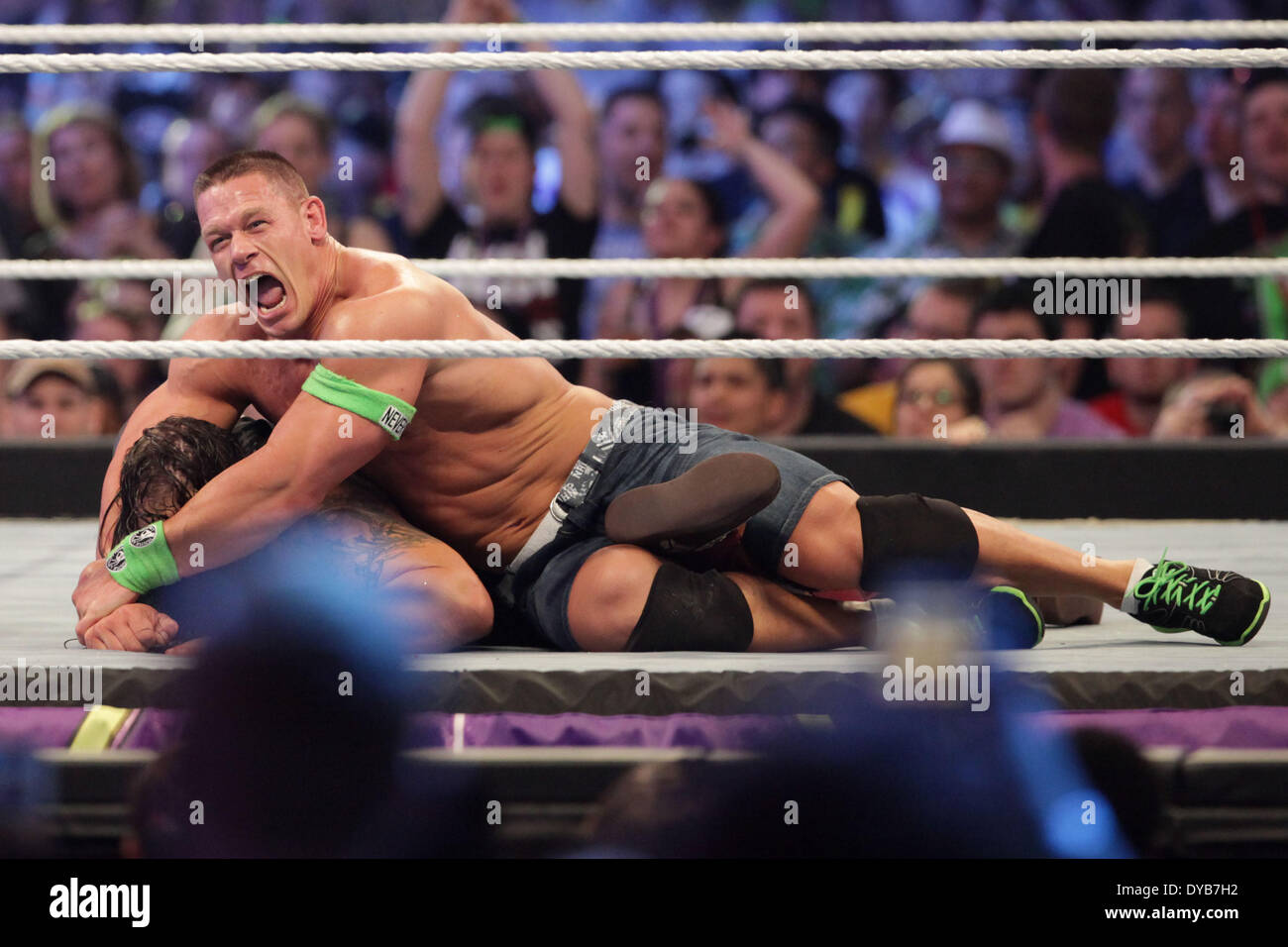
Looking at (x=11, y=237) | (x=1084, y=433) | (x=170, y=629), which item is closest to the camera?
(x=170, y=629)

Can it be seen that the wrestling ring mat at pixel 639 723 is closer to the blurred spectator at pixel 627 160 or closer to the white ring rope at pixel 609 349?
the white ring rope at pixel 609 349

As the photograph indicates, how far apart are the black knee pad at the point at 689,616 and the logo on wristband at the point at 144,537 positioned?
0.47m

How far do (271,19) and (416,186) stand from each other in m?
1.09

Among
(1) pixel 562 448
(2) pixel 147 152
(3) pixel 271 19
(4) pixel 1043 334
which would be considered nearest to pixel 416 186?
(2) pixel 147 152

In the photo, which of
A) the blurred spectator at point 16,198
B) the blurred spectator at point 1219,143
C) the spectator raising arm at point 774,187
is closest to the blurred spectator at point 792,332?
the spectator raising arm at point 774,187

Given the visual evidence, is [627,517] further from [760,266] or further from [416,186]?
[416,186]

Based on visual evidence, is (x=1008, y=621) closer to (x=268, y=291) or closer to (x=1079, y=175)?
(x=268, y=291)

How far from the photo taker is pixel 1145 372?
2.79 metres

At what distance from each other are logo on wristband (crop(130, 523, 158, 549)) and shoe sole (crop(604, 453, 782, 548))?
17.3 inches

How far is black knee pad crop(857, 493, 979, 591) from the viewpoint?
1.38 m

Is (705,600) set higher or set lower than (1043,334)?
lower

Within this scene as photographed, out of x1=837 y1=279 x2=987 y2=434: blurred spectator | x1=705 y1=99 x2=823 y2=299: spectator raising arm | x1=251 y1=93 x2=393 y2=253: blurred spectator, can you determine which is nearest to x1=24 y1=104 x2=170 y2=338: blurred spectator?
x1=251 y1=93 x2=393 y2=253: blurred spectator

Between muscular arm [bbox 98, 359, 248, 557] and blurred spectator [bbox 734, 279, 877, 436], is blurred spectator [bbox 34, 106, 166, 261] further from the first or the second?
muscular arm [bbox 98, 359, 248, 557]

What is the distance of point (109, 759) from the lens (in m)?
1.22
